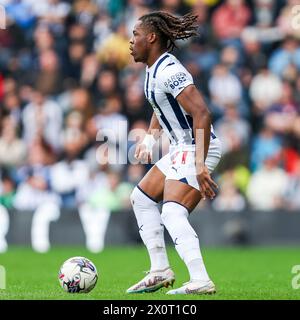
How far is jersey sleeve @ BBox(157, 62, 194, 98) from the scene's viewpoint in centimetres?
865

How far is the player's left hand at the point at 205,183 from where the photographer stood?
8.45 metres

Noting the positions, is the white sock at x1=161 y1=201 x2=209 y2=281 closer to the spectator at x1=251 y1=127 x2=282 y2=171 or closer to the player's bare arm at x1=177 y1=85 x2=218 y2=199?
the player's bare arm at x1=177 y1=85 x2=218 y2=199

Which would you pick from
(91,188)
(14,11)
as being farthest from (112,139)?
(14,11)

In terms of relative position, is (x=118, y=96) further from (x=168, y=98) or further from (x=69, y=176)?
(x=168, y=98)

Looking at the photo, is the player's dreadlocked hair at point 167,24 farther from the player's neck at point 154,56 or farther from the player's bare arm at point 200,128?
the player's bare arm at point 200,128

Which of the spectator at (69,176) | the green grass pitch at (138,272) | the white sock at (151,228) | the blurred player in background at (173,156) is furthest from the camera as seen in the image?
the spectator at (69,176)

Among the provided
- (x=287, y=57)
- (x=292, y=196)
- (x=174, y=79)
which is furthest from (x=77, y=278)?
(x=287, y=57)

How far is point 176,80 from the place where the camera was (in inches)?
341

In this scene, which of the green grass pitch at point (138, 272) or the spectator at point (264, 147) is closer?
the green grass pitch at point (138, 272)

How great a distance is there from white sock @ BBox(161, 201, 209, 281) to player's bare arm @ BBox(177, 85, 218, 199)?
1.03 feet

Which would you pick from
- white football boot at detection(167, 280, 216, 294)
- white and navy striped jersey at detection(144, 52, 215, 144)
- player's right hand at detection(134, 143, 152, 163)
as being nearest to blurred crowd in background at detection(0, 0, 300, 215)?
player's right hand at detection(134, 143, 152, 163)

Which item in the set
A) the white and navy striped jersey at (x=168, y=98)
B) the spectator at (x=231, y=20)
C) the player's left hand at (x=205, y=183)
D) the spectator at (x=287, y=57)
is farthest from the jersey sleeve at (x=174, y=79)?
the spectator at (x=231, y=20)
